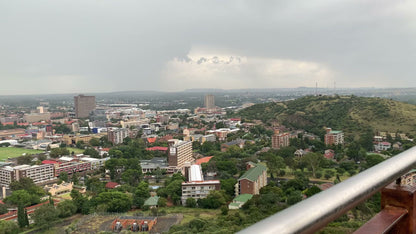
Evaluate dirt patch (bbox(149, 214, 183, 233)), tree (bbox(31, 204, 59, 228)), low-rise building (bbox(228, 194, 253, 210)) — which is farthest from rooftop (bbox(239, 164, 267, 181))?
tree (bbox(31, 204, 59, 228))

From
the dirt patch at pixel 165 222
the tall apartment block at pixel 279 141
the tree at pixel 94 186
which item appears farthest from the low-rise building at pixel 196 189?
the tall apartment block at pixel 279 141

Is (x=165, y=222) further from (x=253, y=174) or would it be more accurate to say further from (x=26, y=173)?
(x=26, y=173)

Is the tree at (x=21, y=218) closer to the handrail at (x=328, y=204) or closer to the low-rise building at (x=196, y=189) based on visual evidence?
the low-rise building at (x=196, y=189)

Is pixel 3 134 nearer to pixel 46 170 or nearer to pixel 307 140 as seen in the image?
pixel 46 170

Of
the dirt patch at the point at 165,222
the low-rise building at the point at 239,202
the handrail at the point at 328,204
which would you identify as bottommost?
the dirt patch at the point at 165,222

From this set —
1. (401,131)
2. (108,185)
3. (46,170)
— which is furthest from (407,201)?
(401,131)

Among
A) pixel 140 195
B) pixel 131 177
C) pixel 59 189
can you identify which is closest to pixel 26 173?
pixel 59 189

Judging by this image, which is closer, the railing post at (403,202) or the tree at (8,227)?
the railing post at (403,202)
